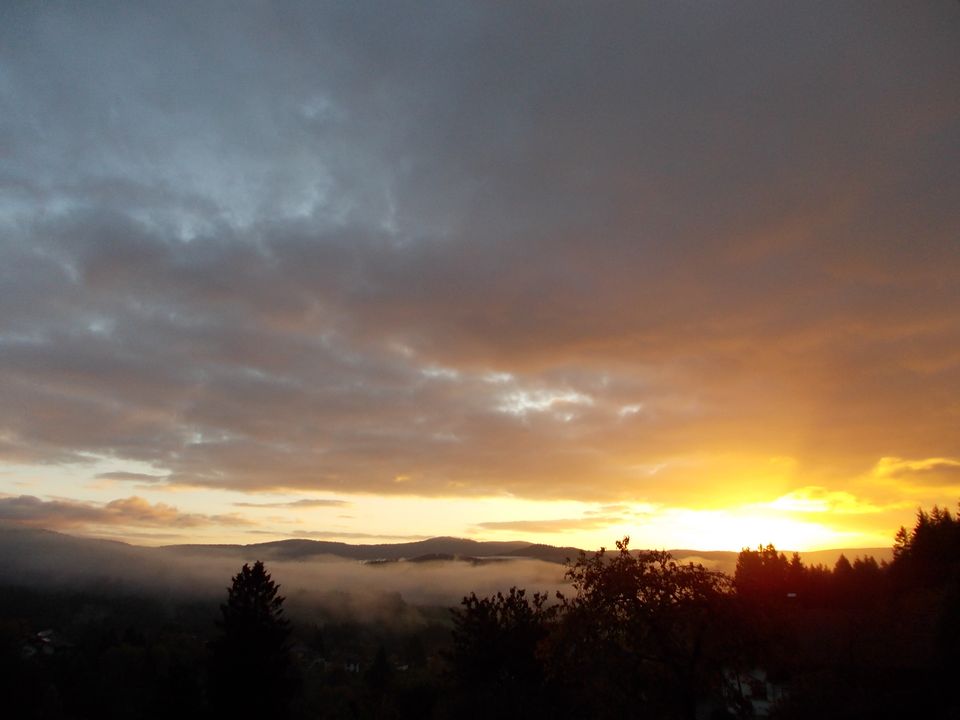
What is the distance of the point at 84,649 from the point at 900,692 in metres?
150

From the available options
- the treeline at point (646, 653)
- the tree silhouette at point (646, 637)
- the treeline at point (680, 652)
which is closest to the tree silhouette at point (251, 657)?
the treeline at point (646, 653)

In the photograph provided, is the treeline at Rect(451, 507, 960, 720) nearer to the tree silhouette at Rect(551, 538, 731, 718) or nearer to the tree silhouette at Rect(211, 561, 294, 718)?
the tree silhouette at Rect(551, 538, 731, 718)

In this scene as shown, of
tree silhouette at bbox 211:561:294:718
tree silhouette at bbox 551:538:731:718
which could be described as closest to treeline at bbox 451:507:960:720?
tree silhouette at bbox 551:538:731:718

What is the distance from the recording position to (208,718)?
62.1 m

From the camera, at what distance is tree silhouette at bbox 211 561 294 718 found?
207 feet

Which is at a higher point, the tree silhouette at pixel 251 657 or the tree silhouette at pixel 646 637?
the tree silhouette at pixel 646 637

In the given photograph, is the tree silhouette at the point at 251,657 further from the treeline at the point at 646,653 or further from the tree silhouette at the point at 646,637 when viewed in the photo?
the tree silhouette at the point at 646,637

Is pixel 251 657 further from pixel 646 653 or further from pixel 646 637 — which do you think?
pixel 646 637

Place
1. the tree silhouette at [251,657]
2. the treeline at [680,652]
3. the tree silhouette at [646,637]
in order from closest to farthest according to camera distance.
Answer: the tree silhouette at [646,637]
the treeline at [680,652]
the tree silhouette at [251,657]

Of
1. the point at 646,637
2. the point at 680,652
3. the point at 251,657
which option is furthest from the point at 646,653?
the point at 251,657

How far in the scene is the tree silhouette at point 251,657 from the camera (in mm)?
62969

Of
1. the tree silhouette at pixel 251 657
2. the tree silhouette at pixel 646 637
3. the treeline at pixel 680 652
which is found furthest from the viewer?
the tree silhouette at pixel 251 657

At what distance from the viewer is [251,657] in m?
66.1

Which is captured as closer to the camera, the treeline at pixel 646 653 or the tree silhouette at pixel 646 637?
the tree silhouette at pixel 646 637
